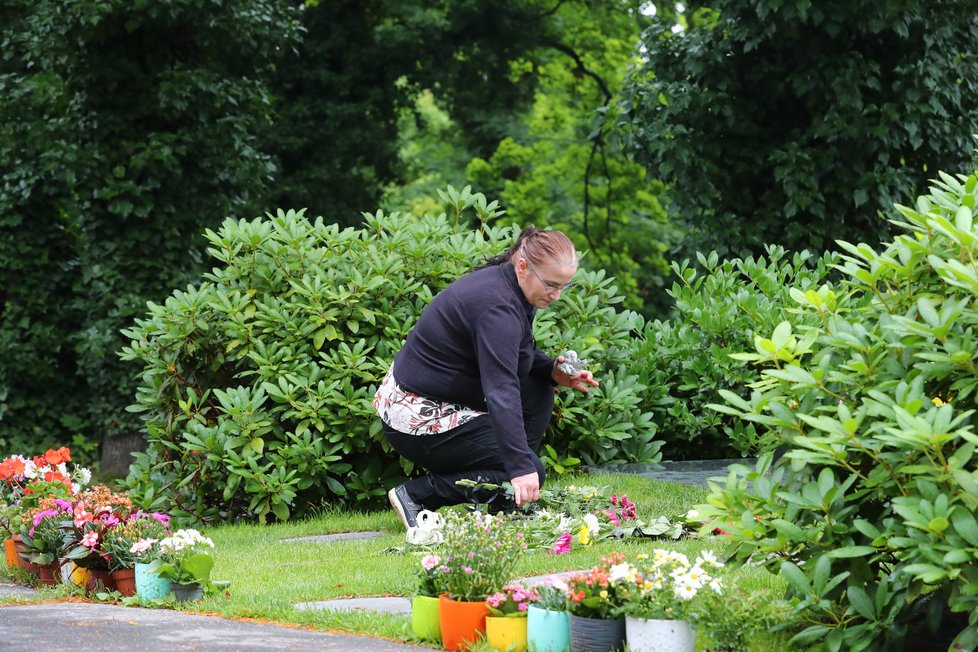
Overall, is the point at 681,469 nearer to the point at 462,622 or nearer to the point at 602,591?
the point at 462,622

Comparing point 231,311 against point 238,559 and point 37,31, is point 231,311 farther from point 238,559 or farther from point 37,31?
point 37,31

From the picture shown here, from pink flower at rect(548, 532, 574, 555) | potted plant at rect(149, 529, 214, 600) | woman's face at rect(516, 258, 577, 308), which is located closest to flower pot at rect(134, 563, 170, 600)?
potted plant at rect(149, 529, 214, 600)

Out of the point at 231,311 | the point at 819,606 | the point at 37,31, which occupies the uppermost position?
the point at 37,31

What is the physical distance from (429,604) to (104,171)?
10.5m

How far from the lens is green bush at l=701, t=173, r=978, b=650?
3.14 m

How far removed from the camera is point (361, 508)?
7.52 metres

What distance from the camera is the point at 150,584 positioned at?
16.0ft

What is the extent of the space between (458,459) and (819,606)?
2.82m

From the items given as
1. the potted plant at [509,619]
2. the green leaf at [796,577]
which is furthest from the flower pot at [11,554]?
the green leaf at [796,577]

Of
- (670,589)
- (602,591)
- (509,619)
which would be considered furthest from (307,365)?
(670,589)

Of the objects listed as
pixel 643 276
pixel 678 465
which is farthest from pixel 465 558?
pixel 643 276

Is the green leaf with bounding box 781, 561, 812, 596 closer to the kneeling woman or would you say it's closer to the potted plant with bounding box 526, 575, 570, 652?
the potted plant with bounding box 526, 575, 570, 652

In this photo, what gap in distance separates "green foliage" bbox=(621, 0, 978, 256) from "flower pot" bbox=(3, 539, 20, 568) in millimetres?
7810

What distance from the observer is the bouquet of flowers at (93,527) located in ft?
16.9
